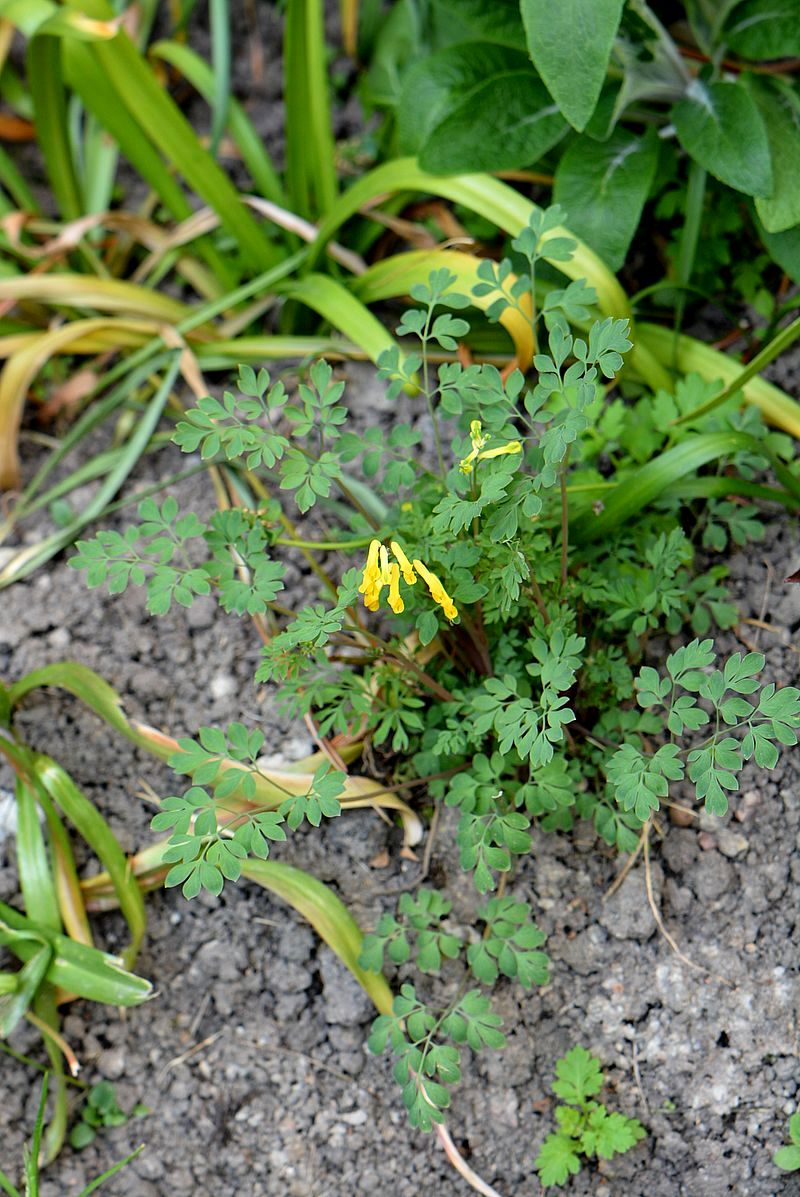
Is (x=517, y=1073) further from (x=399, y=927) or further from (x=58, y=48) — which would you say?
(x=58, y=48)

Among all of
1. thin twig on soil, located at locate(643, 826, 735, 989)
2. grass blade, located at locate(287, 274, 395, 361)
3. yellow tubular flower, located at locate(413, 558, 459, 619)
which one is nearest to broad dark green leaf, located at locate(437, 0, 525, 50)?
grass blade, located at locate(287, 274, 395, 361)

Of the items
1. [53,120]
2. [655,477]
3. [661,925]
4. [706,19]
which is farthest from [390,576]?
[53,120]

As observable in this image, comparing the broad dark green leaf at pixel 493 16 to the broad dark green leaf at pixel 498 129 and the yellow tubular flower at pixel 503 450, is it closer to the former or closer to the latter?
the broad dark green leaf at pixel 498 129

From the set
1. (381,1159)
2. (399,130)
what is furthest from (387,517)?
(381,1159)

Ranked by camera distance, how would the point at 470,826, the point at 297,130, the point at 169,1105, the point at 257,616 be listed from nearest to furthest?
1. the point at 470,826
2. the point at 169,1105
3. the point at 257,616
4. the point at 297,130

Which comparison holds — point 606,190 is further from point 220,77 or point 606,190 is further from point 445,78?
point 220,77

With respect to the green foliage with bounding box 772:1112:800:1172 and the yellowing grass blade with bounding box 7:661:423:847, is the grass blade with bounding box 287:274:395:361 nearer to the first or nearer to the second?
the yellowing grass blade with bounding box 7:661:423:847
